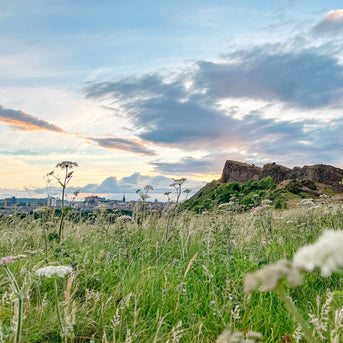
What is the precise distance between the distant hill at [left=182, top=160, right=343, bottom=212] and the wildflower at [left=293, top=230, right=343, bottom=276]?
90.5 ft

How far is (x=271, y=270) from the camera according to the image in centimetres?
104

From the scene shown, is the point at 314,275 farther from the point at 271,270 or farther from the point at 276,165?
the point at 276,165

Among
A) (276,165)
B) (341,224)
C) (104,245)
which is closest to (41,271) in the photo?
(104,245)

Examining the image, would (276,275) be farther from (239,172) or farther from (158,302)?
(239,172)

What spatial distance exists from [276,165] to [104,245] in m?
52.0

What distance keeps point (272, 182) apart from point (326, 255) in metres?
46.0

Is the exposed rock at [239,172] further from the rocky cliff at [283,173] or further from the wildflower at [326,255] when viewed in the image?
the wildflower at [326,255]

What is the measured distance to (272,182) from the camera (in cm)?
4494

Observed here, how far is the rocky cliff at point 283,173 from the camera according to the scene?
49.4 m

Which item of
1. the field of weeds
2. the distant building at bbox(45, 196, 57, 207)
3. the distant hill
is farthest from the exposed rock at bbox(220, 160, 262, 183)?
the field of weeds

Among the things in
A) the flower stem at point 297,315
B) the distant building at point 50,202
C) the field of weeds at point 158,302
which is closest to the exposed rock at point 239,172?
the distant building at point 50,202

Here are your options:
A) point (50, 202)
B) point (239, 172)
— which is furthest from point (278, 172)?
point (50, 202)

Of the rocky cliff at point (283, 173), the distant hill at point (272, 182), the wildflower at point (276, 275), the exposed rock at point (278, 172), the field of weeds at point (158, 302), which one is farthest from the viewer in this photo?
the exposed rock at point (278, 172)

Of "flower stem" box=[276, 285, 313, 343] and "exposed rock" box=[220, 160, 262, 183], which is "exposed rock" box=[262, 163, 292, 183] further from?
"flower stem" box=[276, 285, 313, 343]
